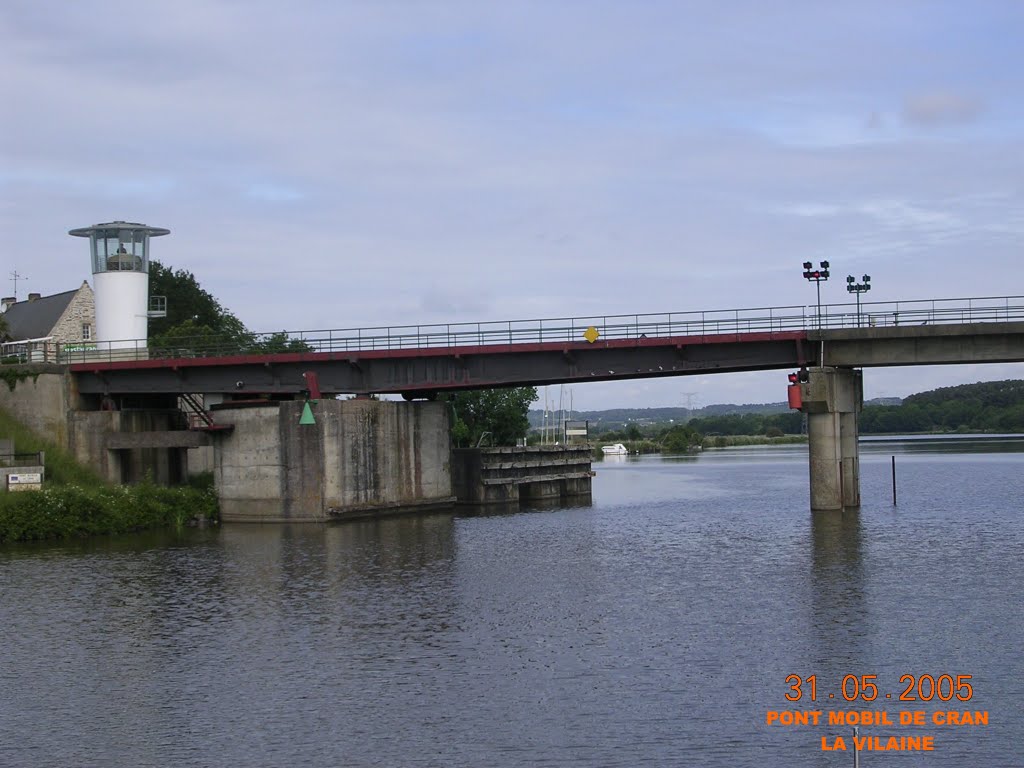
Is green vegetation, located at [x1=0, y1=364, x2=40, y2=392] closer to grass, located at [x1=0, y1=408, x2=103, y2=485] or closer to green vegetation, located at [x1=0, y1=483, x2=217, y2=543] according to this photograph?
grass, located at [x1=0, y1=408, x2=103, y2=485]

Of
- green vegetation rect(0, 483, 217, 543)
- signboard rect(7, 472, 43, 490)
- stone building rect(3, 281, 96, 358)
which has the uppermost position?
stone building rect(3, 281, 96, 358)

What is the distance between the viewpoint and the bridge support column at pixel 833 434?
5919 cm

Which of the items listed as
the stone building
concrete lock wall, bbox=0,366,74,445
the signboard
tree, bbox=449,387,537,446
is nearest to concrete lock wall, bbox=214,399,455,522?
the signboard

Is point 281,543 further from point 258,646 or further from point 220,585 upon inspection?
point 258,646

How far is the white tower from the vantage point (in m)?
77.1

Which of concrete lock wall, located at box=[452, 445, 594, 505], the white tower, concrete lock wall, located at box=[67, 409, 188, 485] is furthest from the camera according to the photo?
concrete lock wall, located at box=[452, 445, 594, 505]

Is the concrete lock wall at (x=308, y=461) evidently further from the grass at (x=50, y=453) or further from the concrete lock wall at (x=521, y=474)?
the concrete lock wall at (x=521, y=474)

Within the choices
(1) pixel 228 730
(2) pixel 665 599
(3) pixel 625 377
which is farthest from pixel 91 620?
(3) pixel 625 377

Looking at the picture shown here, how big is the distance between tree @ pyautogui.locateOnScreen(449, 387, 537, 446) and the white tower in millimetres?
35596

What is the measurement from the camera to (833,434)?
59.6 meters

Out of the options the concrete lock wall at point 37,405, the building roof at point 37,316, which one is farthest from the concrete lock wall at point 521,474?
the building roof at point 37,316

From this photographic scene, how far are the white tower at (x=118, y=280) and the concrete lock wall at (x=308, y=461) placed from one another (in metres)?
14.8

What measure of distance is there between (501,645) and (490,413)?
3075 inches

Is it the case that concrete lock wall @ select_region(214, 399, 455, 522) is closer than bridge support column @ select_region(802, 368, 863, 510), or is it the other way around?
bridge support column @ select_region(802, 368, 863, 510)
